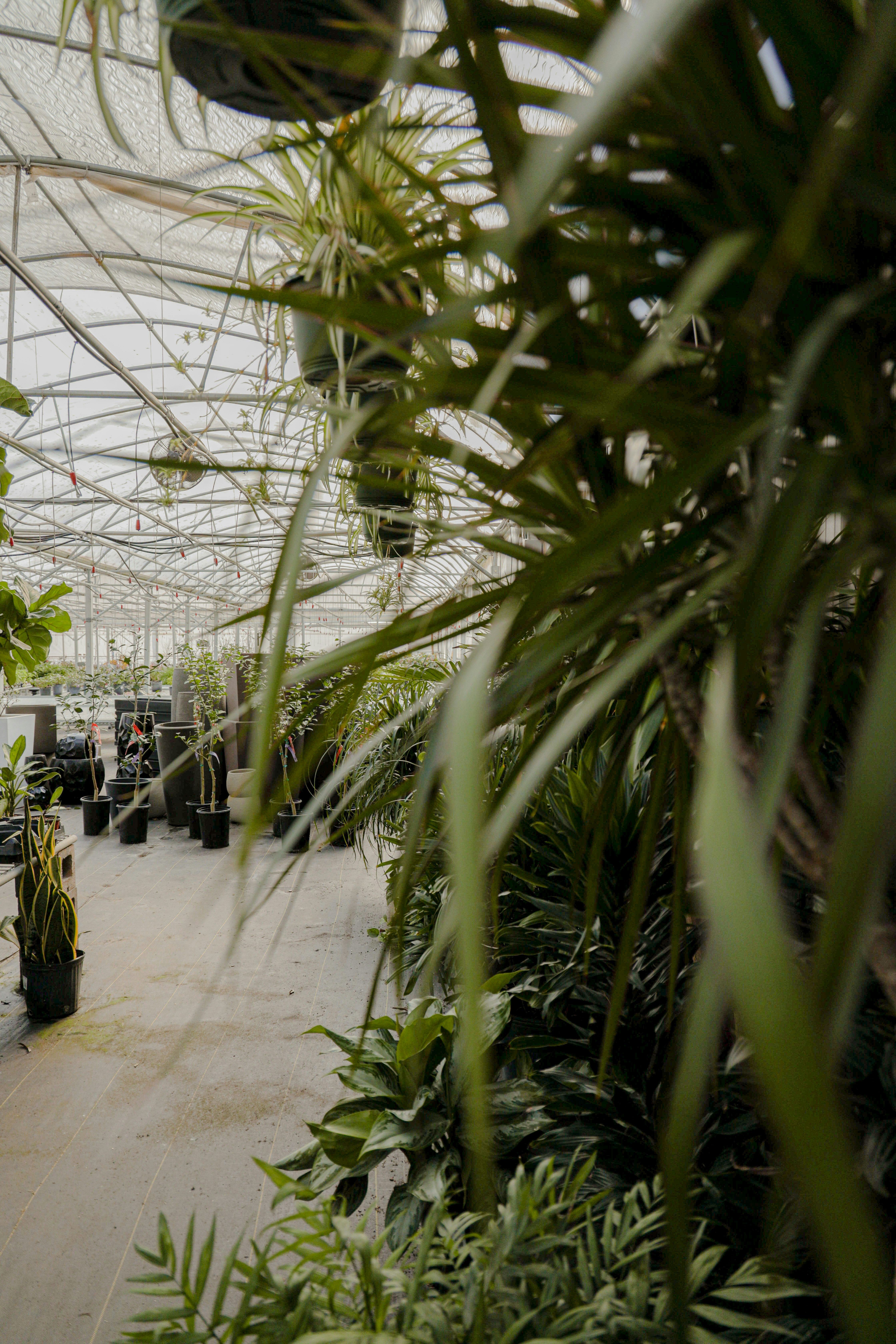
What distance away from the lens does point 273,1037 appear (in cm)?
258

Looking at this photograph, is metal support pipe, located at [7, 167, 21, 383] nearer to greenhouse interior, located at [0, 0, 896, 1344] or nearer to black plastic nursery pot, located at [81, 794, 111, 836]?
greenhouse interior, located at [0, 0, 896, 1344]

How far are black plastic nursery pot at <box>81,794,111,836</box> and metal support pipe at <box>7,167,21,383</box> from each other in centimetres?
266

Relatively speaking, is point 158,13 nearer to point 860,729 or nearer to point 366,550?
point 860,729

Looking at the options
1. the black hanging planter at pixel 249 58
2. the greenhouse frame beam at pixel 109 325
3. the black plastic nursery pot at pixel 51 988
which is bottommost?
the black plastic nursery pot at pixel 51 988

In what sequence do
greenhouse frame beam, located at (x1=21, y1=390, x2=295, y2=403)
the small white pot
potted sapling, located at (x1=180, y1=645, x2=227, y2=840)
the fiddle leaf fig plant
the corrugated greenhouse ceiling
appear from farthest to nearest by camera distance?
greenhouse frame beam, located at (x1=21, y1=390, x2=295, y2=403) → potted sapling, located at (x1=180, y1=645, x2=227, y2=840) → the small white pot → the fiddle leaf fig plant → the corrugated greenhouse ceiling

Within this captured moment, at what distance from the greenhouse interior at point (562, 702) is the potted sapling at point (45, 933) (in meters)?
0.35

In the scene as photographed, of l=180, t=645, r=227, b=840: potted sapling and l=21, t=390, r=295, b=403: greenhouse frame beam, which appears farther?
l=21, t=390, r=295, b=403: greenhouse frame beam

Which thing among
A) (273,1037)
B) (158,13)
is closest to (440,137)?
(158,13)

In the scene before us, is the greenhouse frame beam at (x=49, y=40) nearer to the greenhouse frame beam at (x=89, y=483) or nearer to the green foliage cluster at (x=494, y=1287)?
the greenhouse frame beam at (x=89, y=483)

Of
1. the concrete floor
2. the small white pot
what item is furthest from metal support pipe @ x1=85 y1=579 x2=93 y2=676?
the concrete floor

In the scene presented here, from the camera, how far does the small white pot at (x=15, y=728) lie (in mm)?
4488

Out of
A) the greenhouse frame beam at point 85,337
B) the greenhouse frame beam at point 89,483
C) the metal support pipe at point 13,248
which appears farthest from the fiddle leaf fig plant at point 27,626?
the greenhouse frame beam at point 89,483

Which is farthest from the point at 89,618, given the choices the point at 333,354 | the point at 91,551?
the point at 333,354

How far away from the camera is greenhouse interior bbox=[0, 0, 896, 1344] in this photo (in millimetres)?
222
